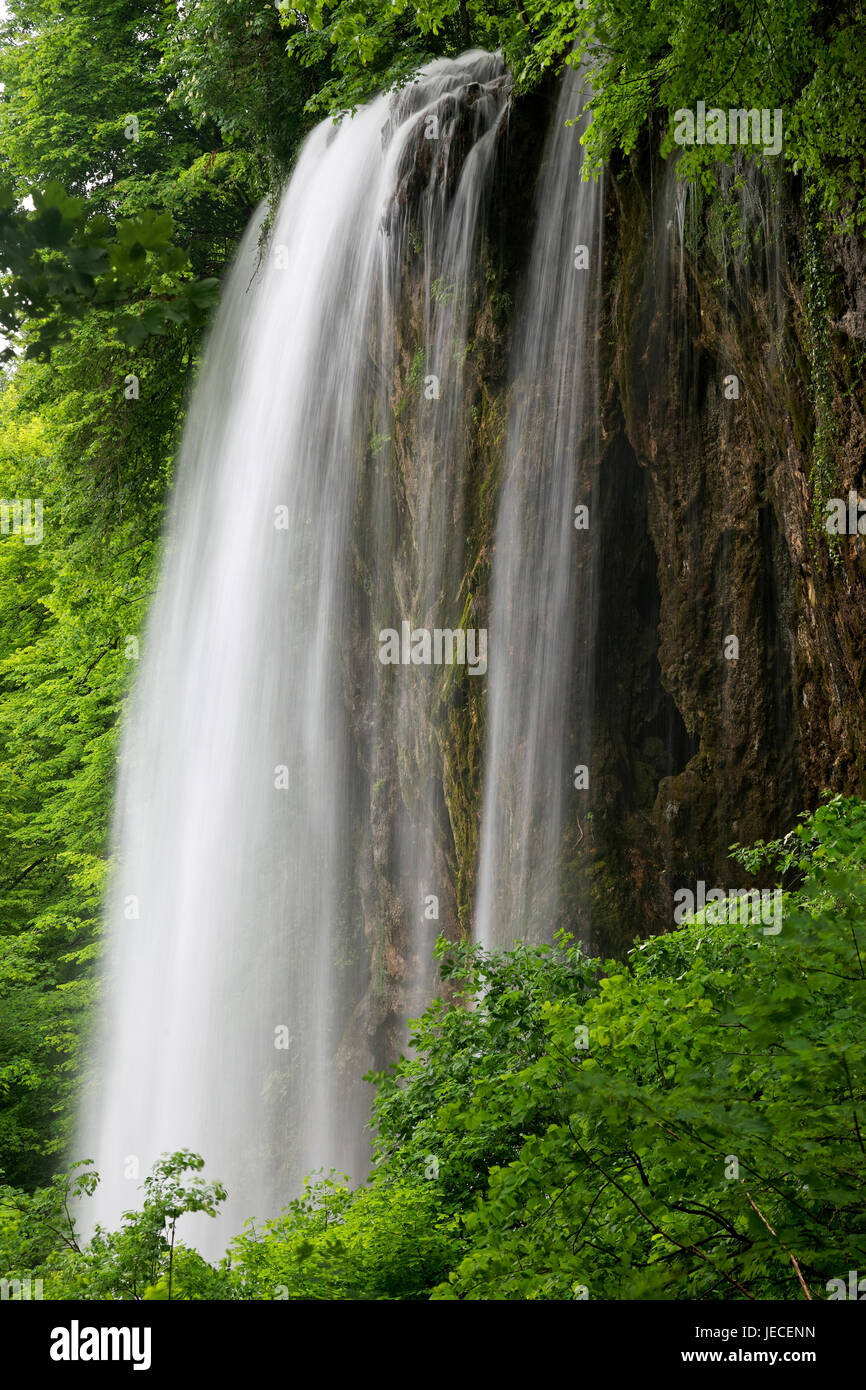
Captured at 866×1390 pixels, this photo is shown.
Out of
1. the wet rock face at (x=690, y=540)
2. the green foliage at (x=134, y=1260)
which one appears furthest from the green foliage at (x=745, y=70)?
the green foliage at (x=134, y=1260)

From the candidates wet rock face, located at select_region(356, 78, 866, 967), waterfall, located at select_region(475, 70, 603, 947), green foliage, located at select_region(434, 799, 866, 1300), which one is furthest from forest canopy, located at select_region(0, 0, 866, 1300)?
waterfall, located at select_region(475, 70, 603, 947)

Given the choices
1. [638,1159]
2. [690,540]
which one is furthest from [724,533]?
[638,1159]

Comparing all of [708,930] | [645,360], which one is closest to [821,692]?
[708,930]

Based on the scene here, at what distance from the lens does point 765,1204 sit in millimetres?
3189

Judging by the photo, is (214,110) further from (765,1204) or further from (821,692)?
(765,1204)

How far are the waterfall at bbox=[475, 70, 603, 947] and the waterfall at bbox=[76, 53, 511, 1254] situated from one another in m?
1.10

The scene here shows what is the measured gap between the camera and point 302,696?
600 inches

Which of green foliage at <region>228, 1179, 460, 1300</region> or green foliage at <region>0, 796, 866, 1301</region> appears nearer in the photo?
green foliage at <region>0, 796, 866, 1301</region>

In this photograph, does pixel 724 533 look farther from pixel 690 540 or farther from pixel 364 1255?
pixel 364 1255

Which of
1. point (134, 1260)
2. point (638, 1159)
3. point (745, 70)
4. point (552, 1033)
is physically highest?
point (745, 70)

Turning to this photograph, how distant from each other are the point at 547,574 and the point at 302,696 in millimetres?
5496

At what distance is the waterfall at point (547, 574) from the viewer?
34.3 ft

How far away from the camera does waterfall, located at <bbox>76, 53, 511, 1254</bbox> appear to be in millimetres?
12781

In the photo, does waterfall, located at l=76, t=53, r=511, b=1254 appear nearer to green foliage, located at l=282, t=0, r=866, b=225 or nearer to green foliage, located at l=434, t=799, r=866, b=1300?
green foliage, located at l=282, t=0, r=866, b=225
